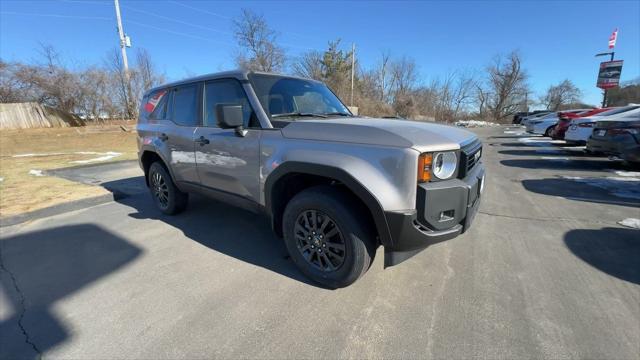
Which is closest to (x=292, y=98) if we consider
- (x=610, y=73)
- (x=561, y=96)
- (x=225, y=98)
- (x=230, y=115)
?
(x=225, y=98)

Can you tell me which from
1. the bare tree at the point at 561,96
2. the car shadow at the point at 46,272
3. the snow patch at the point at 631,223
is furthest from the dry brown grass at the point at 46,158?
the bare tree at the point at 561,96

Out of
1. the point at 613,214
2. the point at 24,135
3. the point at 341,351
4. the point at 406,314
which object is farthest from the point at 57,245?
the point at 24,135

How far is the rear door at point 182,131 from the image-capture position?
12.3ft

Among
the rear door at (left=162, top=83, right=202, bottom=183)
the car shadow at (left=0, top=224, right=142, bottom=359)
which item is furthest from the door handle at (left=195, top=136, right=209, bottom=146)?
the car shadow at (left=0, top=224, right=142, bottom=359)

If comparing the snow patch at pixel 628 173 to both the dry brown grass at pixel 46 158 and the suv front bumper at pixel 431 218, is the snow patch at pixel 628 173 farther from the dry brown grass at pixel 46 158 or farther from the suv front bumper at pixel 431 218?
the dry brown grass at pixel 46 158

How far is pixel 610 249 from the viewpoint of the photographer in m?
3.28

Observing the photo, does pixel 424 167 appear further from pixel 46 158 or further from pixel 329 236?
pixel 46 158

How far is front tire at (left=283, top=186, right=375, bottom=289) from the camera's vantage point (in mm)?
2402

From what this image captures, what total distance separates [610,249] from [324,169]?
3312mm

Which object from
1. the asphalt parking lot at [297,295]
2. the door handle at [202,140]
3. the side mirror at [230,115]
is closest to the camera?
the asphalt parking lot at [297,295]

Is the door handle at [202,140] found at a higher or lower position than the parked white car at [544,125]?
higher

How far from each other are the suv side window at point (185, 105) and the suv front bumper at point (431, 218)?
278cm

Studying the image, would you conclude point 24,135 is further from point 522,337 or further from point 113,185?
point 522,337

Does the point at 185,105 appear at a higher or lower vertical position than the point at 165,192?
higher
